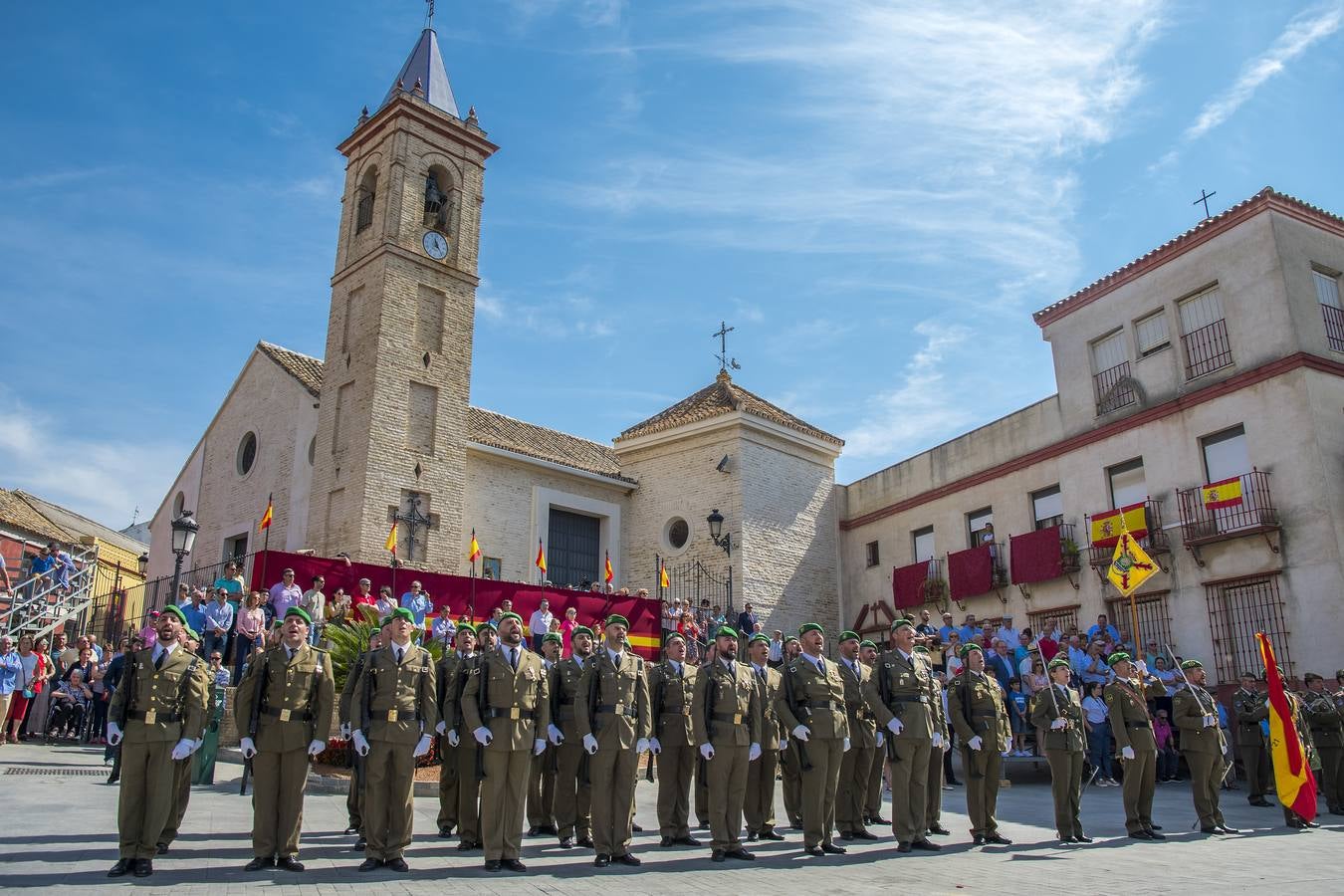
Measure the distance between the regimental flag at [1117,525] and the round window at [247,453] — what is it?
21.4m

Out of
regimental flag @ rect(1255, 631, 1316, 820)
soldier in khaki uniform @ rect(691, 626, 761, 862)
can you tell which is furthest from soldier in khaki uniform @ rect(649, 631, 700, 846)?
regimental flag @ rect(1255, 631, 1316, 820)

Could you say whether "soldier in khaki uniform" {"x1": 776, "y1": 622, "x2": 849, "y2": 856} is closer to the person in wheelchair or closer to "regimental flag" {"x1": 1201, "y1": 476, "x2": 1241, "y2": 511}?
"regimental flag" {"x1": 1201, "y1": 476, "x2": 1241, "y2": 511}

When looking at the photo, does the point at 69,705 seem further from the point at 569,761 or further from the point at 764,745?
the point at 764,745

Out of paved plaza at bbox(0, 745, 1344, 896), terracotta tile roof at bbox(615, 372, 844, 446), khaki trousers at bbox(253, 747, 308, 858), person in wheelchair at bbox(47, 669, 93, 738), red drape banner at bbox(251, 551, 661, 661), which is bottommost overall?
paved plaza at bbox(0, 745, 1344, 896)

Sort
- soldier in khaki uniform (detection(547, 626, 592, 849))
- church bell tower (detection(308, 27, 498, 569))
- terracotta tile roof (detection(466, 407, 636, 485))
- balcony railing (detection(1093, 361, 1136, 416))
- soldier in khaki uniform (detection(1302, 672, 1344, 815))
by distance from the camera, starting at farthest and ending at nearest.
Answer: terracotta tile roof (detection(466, 407, 636, 485))
church bell tower (detection(308, 27, 498, 569))
balcony railing (detection(1093, 361, 1136, 416))
soldier in khaki uniform (detection(1302, 672, 1344, 815))
soldier in khaki uniform (detection(547, 626, 592, 849))

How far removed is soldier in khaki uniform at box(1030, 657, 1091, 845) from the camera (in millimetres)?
9719

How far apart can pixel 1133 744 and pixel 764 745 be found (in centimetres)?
405

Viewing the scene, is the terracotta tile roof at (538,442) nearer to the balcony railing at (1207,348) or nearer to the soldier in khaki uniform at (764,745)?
the balcony railing at (1207,348)

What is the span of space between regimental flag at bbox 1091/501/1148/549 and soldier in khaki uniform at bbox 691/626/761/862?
514 inches

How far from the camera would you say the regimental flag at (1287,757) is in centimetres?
1116

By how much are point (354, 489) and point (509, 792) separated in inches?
611

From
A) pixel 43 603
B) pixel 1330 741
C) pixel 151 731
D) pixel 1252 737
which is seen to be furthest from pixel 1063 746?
pixel 43 603

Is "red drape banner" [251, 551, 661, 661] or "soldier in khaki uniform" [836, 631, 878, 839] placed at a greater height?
"red drape banner" [251, 551, 661, 661]

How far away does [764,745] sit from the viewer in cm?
954
